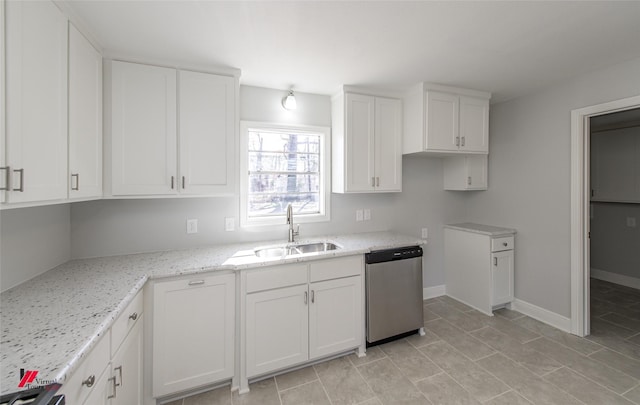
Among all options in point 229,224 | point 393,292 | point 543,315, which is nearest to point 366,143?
point 393,292

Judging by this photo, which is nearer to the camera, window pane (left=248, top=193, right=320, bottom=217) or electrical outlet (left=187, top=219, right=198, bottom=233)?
electrical outlet (left=187, top=219, right=198, bottom=233)

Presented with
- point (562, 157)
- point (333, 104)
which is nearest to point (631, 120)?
point (562, 157)

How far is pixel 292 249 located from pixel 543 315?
280cm

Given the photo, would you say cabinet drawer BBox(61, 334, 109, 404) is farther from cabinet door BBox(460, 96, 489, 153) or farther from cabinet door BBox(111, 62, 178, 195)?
cabinet door BBox(460, 96, 489, 153)

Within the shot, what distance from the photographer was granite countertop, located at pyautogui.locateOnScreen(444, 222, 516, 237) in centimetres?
304

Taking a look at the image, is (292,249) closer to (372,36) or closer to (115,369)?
(115,369)

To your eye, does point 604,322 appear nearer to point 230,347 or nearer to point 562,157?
point 562,157

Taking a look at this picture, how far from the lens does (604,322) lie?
2852 millimetres

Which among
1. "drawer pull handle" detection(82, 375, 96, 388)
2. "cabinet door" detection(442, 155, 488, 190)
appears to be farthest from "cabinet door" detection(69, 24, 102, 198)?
"cabinet door" detection(442, 155, 488, 190)

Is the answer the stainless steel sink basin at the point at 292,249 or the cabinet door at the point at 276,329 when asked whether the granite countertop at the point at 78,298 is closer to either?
the stainless steel sink basin at the point at 292,249

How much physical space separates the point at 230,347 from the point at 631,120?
5817 mm

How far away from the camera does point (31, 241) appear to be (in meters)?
1.64

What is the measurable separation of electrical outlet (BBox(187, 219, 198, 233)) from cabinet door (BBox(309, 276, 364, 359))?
119 centimetres

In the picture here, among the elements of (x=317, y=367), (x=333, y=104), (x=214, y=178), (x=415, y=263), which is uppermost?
(x=333, y=104)
